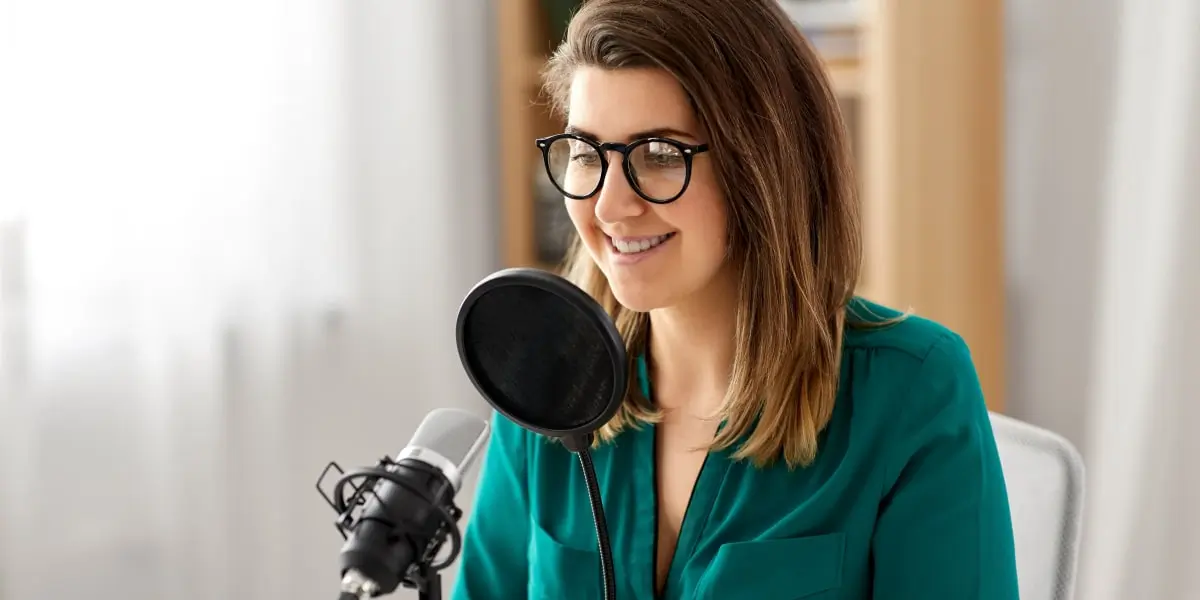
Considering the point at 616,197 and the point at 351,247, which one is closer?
the point at 616,197

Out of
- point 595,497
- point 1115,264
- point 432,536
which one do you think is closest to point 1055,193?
point 1115,264

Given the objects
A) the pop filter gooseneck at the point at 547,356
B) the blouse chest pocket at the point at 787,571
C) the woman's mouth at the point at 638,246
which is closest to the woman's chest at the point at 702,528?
the blouse chest pocket at the point at 787,571

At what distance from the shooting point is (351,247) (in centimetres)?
233

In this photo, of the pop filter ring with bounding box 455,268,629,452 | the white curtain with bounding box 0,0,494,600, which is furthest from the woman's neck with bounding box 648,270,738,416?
the white curtain with bounding box 0,0,494,600

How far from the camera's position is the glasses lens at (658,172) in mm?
1042

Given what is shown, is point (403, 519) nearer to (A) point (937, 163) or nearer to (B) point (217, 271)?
(B) point (217, 271)

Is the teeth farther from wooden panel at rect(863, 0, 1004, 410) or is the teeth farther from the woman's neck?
wooden panel at rect(863, 0, 1004, 410)

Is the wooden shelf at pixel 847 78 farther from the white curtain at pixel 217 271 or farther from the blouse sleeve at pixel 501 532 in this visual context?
the blouse sleeve at pixel 501 532

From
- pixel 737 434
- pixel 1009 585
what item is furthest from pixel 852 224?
pixel 1009 585

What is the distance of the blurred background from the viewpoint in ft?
6.26

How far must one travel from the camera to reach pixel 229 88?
210 centimetres

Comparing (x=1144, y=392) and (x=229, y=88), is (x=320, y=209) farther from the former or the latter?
(x=1144, y=392)

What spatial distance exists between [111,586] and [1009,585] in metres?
1.55

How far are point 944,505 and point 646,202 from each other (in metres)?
0.39
